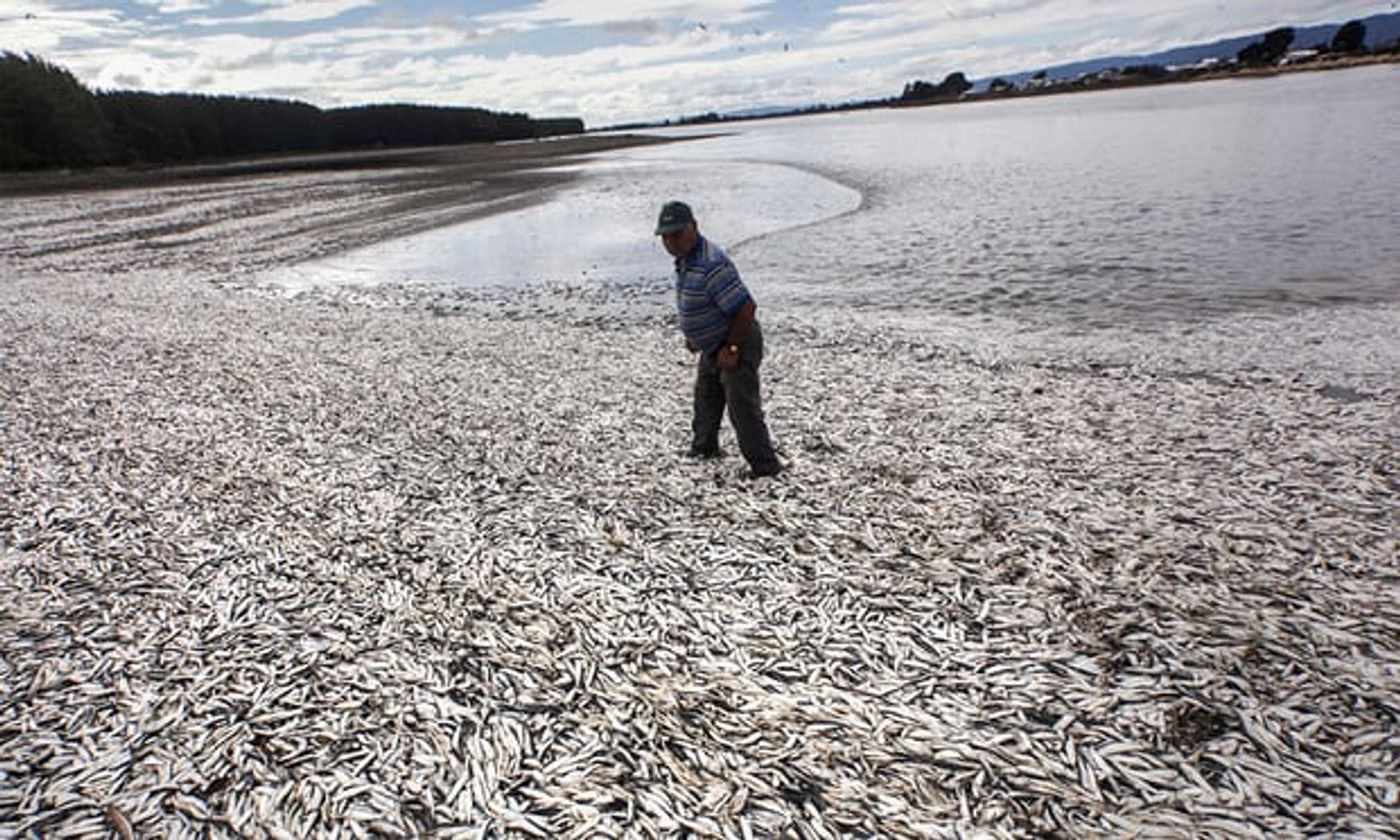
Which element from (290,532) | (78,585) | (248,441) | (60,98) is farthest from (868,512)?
(60,98)

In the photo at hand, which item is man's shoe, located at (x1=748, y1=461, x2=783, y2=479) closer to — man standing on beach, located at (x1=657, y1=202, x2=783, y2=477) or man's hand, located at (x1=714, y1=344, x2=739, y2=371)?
man standing on beach, located at (x1=657, y1=202, x2=783, y2=477)

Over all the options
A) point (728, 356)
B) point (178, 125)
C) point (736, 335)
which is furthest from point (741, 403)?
point (178, 125)

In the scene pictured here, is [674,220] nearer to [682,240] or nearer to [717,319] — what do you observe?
[682,240]

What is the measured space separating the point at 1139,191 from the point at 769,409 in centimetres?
2804

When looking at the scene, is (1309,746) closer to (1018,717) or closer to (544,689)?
(1018,717)

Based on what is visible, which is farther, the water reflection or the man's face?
the water reflection

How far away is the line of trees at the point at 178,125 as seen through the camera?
80.2 m

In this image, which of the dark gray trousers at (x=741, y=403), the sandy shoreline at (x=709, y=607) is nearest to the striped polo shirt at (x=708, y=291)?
the dark gray trousers at (x=741, y=403)

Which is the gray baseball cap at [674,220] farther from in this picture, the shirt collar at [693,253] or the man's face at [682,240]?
the shirt collar at [693,253]

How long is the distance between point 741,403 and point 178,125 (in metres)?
129

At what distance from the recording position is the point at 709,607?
19.2ft

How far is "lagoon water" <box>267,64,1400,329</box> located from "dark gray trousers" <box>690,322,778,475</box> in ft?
32.2

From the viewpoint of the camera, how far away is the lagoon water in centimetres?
1678

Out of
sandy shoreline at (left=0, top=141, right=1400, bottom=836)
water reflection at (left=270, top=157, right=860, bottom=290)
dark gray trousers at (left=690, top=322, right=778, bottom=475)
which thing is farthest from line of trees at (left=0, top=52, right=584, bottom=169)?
dark gray trousers at (left=690, top=322, right=778, bottom=475)
